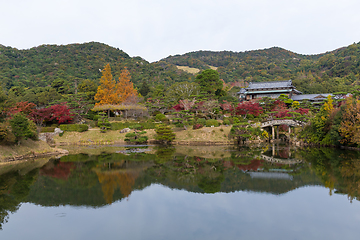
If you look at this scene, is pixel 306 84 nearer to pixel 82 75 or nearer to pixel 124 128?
pixel 124 128

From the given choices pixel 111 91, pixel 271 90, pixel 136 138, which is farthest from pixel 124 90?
pixel 271 90

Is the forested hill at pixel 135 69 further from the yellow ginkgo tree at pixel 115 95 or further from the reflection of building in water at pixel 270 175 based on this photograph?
the reflection of building in water at pixel 270 175

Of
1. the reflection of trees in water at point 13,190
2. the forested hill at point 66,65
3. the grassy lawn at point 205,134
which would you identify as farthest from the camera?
the forested hill at point 66,65

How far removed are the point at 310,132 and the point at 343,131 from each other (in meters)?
6.61

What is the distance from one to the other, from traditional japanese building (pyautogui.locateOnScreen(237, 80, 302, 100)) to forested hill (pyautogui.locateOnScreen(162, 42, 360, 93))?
10.8 meters

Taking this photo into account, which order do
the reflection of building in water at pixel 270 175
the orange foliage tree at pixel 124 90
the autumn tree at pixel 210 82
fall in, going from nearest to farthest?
the reflection of building in water at pixel 270 175 < the orange foliage tree at pixel 124 90 < the autumn tree at pixel 210 82

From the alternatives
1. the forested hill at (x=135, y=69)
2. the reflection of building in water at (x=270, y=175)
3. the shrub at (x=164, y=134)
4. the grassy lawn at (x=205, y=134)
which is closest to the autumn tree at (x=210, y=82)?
the grassy lawn at (x=205, y=134)

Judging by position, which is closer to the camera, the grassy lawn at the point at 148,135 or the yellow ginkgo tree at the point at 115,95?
the grassy lawn at the point at 148,135

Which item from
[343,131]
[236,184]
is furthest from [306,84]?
[236,184]

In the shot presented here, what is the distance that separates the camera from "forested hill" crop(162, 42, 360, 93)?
5903cm

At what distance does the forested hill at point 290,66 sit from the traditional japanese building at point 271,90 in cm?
1077

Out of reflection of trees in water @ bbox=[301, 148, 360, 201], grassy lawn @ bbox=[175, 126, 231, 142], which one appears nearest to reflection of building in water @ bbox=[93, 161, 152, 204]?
reflection of trees in water @ bbox=[301, 148, 360, 201]

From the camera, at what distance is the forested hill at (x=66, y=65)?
218ft

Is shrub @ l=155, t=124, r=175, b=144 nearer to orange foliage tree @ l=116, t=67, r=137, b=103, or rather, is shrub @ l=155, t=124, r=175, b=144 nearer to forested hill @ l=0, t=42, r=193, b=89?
orange foliage tree @ l=116, t=67, r=137, b=103
